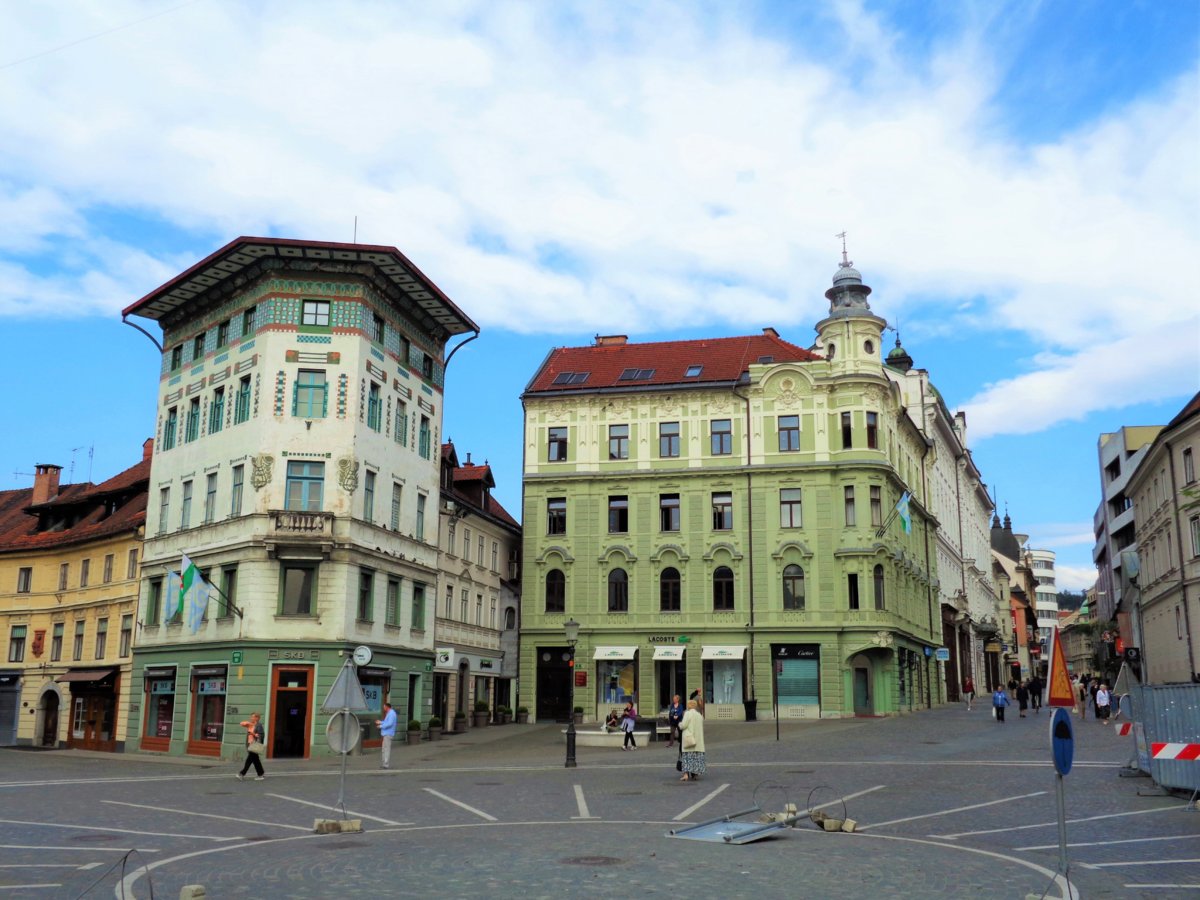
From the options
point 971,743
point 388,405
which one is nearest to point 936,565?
point 971,743

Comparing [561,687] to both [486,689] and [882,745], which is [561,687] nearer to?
[486,689]

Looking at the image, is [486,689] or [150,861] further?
[486,689]

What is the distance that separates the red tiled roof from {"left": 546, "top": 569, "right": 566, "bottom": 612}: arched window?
358 inches

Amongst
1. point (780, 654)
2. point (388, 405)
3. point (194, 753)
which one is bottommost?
point (194, 753)

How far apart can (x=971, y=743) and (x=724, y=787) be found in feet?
46.0

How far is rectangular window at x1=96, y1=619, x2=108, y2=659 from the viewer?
45625 millimetres

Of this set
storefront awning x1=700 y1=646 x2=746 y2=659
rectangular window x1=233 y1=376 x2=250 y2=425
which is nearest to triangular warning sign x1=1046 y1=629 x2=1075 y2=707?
rectangular window x1=233 y1=376 x2=250 y2=425

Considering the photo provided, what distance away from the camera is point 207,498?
39938 mm

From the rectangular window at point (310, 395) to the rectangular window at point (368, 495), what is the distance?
8.71 feet

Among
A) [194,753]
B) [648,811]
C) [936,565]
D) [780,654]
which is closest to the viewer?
[648,811]

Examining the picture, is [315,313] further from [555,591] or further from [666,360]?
[666,360]

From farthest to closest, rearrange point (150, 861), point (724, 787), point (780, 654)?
point (780, 654)
point (724, 787)
point (150, 861)

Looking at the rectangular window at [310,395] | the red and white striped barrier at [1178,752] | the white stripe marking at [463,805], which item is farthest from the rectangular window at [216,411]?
the red and white striped barrier at [1178,752]

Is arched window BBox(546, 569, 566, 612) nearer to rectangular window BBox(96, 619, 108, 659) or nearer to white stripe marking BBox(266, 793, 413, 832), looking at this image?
rectangular window BBox(96, 619, 108, 659)
